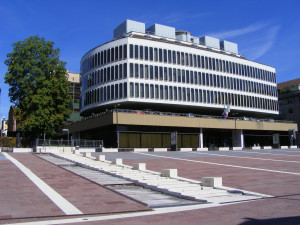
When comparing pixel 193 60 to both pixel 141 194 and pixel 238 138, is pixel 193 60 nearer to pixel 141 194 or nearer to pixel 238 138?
pixel 238 138

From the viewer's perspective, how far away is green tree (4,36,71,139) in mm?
40719

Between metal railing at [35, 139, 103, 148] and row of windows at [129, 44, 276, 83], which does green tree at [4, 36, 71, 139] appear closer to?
metal railing at [35, 139, 103, 148]

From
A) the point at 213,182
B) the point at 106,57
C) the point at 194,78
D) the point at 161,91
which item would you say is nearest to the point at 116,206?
the point at 213,182

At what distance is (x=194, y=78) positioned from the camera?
6091 cm

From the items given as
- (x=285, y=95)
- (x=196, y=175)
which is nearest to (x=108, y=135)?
(x=196, y=175)

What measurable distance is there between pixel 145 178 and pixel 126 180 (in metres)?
1.03

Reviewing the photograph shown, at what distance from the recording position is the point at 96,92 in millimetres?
58938

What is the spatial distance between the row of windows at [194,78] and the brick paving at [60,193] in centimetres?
4086

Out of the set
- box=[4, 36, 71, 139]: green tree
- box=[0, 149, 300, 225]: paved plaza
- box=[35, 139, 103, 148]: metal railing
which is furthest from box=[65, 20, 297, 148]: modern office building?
box=[0, 149, 300, 225]: paved plaza

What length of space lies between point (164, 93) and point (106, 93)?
35.5 ft

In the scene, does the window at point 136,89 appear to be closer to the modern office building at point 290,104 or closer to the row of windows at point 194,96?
the row of windows at point 194,96

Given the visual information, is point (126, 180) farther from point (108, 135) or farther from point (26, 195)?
point (108, 135)

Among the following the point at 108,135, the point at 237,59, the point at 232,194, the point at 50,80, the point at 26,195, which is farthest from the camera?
the point at 237,59

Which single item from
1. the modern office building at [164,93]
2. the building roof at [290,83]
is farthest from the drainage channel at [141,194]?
the building roof at [290,83]
